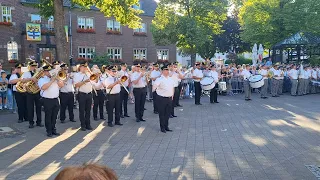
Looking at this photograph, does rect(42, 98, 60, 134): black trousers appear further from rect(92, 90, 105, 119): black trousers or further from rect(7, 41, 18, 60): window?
rect(7, 41, 18, 60): window

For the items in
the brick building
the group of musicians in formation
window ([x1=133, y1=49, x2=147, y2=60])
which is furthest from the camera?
window ([x1=133, y1=49, x2=147, y2=60])

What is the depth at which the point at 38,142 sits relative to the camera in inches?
337

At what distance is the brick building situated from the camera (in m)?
28.2

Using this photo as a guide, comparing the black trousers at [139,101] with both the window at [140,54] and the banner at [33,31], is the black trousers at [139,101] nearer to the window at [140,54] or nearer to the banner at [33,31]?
the banner at [33,31]

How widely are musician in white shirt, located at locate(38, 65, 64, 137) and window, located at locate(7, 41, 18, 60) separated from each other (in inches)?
851

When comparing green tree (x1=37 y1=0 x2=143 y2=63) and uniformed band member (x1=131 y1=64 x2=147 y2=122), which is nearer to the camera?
uniformed band member (x1=131 y1=64 x2=147 y2=122)

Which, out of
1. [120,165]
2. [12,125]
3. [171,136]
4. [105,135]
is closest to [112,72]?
[105,135]

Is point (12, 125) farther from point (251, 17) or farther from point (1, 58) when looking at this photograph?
point (251, 17)

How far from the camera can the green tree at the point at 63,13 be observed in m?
15.2

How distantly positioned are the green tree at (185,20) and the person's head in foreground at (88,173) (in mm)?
29847

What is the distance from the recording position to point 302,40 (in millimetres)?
24969

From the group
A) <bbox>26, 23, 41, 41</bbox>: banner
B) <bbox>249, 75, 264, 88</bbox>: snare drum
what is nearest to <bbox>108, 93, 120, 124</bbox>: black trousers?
<bbox>249, 75, 264, 88</bbox>: snare drum

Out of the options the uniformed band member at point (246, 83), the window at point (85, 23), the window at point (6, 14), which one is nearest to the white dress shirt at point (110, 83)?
the uniformed band member at point (246, 83)

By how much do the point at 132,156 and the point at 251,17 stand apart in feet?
92.1
